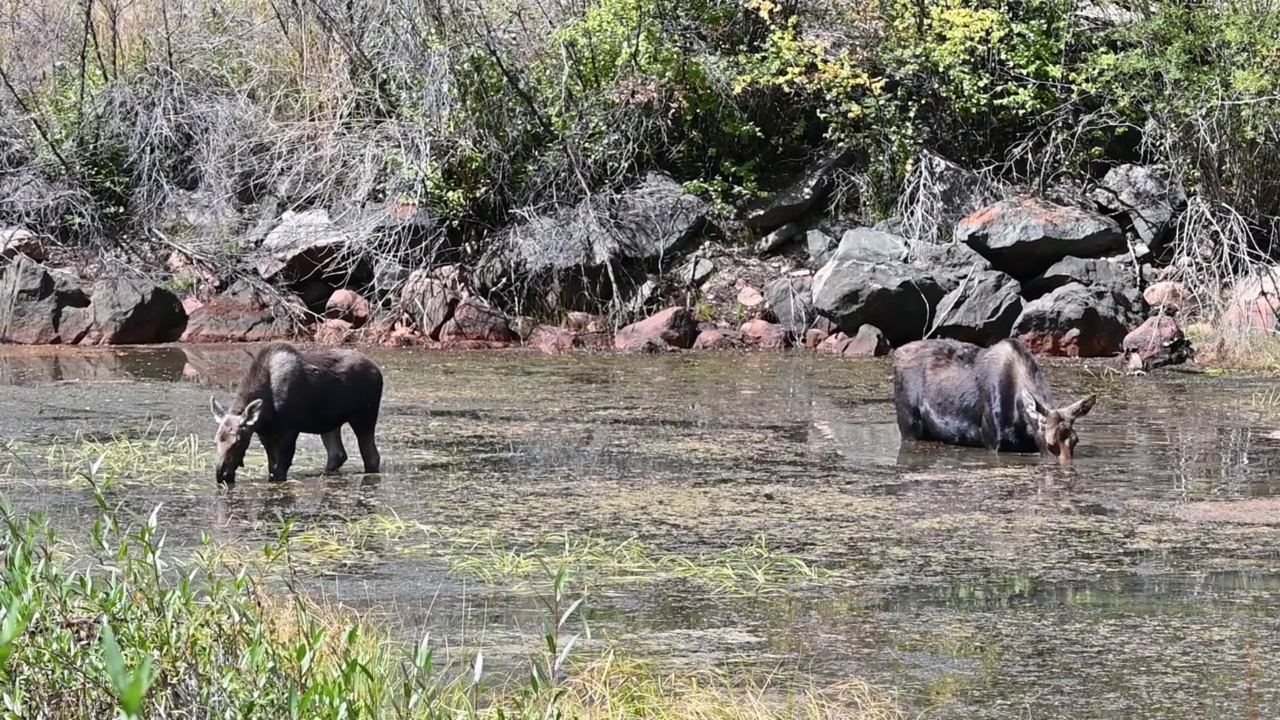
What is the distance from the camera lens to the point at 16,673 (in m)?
4.50

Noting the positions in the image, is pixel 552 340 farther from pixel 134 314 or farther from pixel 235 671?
pixel 235 671

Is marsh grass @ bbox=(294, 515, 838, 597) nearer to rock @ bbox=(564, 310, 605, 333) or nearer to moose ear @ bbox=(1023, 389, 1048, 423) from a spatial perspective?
moose ear @ bbox=(1023, 389, 1048, 423)

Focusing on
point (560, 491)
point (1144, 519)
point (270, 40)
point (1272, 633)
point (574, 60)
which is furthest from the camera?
point (270, 40)

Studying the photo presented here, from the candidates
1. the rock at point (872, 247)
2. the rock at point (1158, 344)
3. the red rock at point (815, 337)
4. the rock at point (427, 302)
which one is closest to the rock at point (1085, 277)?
the rock at point (1158, 344)

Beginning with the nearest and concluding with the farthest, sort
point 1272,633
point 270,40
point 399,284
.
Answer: point 1272,633, point 399,284, point 270,40

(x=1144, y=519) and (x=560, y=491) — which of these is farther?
(x=560, y=491)

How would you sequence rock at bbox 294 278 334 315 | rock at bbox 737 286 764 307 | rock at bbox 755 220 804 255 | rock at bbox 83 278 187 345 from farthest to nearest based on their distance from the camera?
rock at bbox 755 220 804 255 → rock at bbox 294 278 334 315 → rock at bbox 737 286 764 307 → rock at bbox 83 278 187 345

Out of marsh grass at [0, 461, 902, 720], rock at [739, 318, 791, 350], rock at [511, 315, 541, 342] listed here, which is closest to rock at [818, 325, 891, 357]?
rock at [739, 318, 791, 350]

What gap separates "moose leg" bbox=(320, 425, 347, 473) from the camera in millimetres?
11469

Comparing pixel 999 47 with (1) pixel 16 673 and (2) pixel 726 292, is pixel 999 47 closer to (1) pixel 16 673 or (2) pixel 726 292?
(2) pixel 726 292

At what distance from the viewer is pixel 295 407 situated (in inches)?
438

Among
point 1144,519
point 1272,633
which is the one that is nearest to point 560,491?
point 1144,519

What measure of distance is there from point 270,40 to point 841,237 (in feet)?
29.4

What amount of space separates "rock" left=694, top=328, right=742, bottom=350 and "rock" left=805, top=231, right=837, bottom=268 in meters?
1.73
